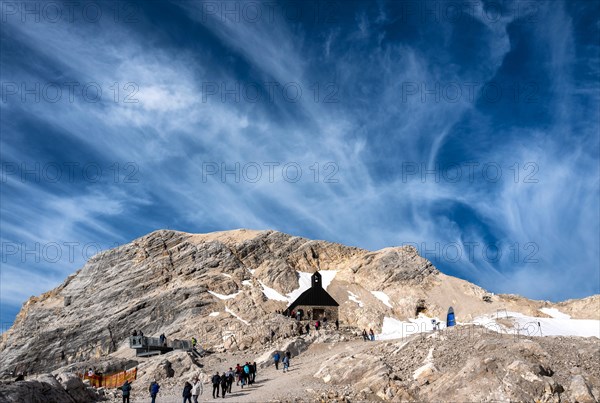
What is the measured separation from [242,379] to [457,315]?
46.0 metres

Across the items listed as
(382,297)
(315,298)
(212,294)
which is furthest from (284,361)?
(382,297)

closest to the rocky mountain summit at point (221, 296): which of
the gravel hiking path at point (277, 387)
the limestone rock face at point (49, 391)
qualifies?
the gravel hiking path at point (277, 387)

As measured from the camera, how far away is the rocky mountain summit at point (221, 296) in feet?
211

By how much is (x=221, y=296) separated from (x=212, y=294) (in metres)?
1.38

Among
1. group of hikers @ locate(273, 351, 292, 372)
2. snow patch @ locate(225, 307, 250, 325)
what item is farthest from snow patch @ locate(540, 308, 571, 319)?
group of hikers @ locate(273, 351, 292, 372)

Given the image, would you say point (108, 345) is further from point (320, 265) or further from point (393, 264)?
point (393, 264)

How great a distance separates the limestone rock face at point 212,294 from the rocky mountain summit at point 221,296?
0.18m

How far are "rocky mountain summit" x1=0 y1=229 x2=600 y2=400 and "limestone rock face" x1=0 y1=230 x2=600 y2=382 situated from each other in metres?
0.18

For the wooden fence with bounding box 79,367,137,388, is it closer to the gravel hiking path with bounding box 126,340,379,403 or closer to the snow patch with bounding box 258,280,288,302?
the gravel hiking path with bounding box 126,340,379,403

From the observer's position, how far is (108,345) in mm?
65438

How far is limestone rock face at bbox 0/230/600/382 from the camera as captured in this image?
2537 inches

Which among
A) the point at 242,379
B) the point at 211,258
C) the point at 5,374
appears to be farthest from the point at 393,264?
Answer: the point at 5,374

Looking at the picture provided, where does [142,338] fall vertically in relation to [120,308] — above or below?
below

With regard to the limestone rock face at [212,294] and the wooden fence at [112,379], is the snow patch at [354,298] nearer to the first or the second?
the limestone rock face at [212,294]
